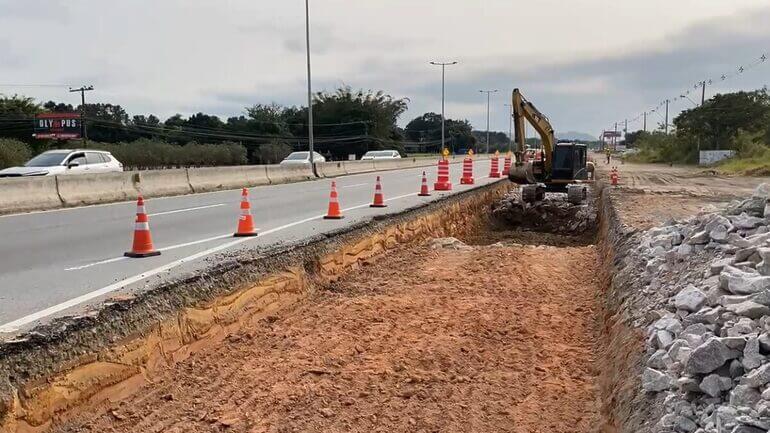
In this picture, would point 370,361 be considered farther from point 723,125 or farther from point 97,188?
point 723,125

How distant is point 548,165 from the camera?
67.1 ft

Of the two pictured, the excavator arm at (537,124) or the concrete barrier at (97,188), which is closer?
the concrete barrier at (97,188)

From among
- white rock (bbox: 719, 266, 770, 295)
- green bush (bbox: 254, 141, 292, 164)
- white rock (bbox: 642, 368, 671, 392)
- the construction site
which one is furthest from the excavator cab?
green bush (bbox: 254, 141, 292, 164)

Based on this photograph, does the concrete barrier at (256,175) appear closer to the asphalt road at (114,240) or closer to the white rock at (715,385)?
the asphalt road at (114,240)

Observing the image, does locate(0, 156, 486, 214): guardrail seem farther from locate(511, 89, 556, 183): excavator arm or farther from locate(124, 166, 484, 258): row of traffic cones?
locate(511, 89, 556, 183): excavator arm

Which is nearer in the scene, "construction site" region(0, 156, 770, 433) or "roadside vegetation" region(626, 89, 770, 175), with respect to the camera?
"construction site" region(0, 156, 770, 433)

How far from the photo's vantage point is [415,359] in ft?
18.7

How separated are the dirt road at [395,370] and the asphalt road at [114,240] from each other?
1.23 m

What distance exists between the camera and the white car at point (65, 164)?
54.8 feet

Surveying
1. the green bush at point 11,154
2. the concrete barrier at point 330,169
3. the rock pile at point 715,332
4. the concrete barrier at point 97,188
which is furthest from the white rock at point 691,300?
the green bush at point 11,154

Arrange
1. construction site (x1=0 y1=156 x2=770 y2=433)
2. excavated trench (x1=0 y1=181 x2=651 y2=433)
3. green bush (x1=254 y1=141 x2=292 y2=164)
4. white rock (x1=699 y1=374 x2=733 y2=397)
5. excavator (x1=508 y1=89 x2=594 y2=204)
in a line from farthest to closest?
1. green bush (x1=254 y1=141 x2=292 y2=164)
2. excavator (x1=508 y1=89 x2=594 y2=204)
3. excavated trench (x1=0 y1=181 x2=651 y2=433)
4. construction site (x1=0 y1=156 x2=770 y2=433)
5. white rock (x1=699 y1=374 x2=733 y2=397)

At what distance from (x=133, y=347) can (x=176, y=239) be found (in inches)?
174

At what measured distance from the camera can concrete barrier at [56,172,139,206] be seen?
14.5m

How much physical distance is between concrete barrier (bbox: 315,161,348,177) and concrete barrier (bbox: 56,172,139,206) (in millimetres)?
12603
